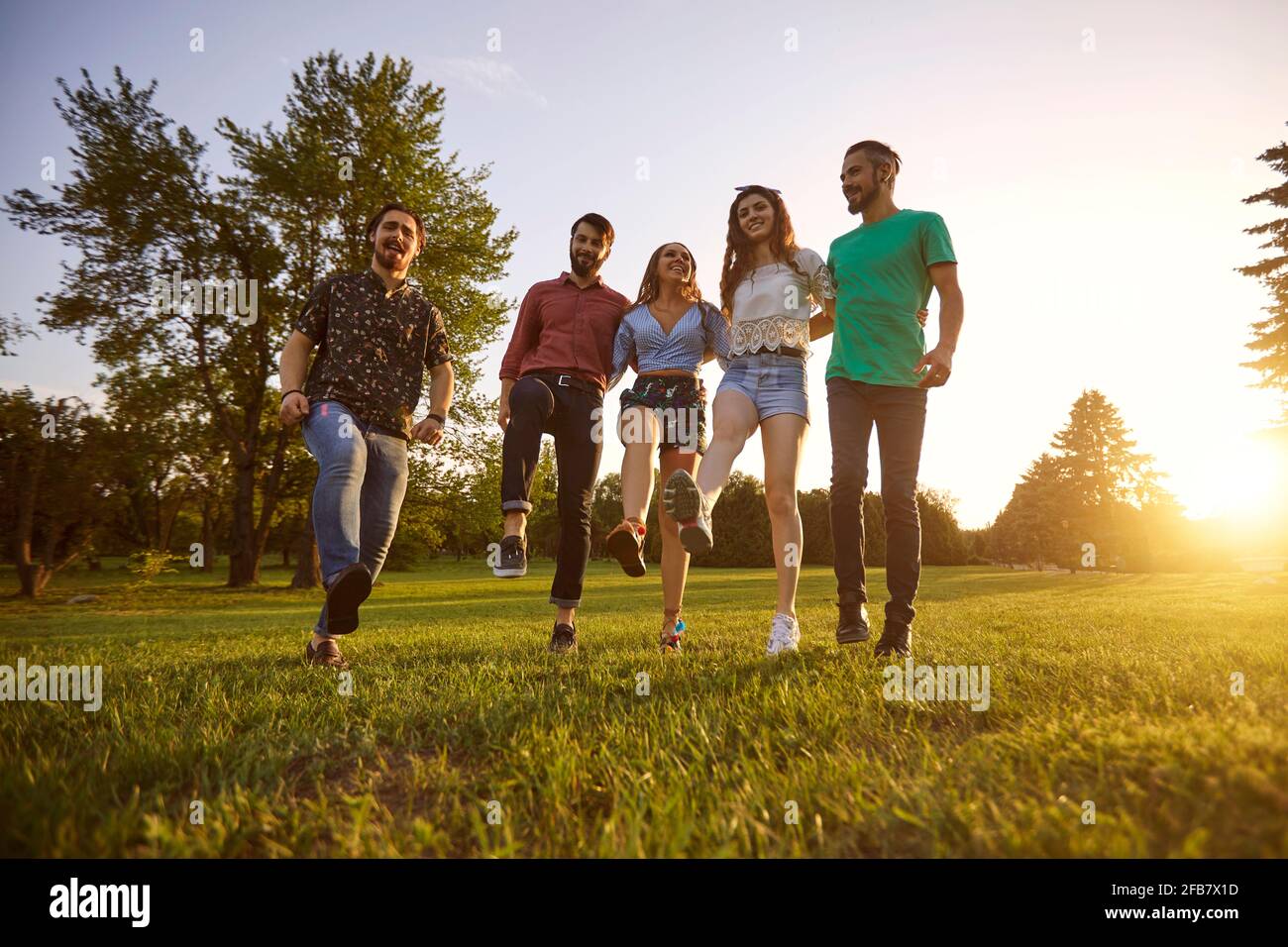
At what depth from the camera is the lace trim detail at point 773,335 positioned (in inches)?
153

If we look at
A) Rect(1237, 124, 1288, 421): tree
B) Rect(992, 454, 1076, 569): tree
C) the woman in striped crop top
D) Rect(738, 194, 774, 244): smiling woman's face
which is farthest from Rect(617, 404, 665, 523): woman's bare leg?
Rect(992, 454, 1076, 569): tree

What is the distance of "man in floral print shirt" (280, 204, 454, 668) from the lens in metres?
3.45

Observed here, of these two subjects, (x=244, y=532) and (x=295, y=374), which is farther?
(x=244, y=532)

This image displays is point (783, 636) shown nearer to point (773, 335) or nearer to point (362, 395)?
point (773, 335)

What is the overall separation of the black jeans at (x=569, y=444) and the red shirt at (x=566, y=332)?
141mm

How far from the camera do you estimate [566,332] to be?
14.4ft

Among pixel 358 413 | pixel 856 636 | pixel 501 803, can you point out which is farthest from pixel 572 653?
pixel 501 803

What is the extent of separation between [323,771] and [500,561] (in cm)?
186

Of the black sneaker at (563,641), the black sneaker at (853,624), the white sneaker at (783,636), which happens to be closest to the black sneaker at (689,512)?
the white sneaker at (783,636)

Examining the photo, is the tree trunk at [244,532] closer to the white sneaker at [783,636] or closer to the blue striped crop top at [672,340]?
the blue striped crop top at [672,340]

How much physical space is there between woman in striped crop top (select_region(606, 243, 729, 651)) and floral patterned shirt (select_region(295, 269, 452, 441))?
144 cm

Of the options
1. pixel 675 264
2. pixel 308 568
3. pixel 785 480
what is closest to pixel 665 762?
pixel 785 480

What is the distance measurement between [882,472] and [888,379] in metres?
0.57
